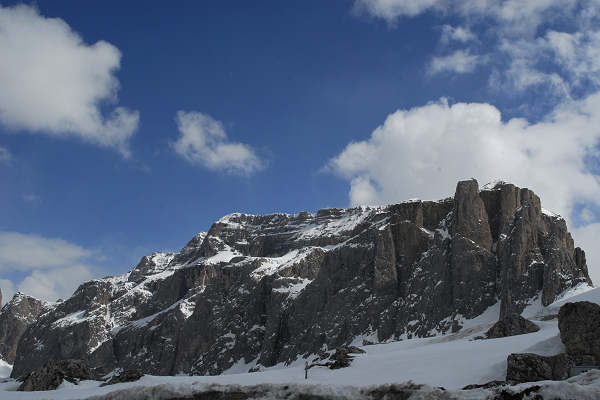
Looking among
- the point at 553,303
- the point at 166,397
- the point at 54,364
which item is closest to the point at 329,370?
the point at 54,364

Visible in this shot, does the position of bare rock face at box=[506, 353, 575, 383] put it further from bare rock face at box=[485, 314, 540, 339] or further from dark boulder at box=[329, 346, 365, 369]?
bare rock face at box=[485, 314, 540, 339]

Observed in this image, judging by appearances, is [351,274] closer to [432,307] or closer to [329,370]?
[432,307]

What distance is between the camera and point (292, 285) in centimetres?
18712

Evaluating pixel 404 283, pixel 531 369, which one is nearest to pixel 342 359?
pixel 531 369

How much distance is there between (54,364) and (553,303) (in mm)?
98769

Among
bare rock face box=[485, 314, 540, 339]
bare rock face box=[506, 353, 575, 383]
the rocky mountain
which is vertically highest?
the rocky mountain

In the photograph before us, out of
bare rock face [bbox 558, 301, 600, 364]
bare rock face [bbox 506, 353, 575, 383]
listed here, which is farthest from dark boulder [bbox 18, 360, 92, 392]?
bare rock face [bbox 558, 301, 600, 364]

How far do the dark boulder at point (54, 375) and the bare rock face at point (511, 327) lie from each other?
131 feet

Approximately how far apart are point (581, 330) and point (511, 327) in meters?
Result: 27.7

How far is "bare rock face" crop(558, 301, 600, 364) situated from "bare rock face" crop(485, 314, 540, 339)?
2408 centimetres

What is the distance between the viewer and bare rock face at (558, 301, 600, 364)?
2875cm

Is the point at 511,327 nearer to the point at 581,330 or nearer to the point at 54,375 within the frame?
the point at 581,330

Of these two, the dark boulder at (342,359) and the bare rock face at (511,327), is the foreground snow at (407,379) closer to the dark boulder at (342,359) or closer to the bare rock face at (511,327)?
the dark boulder at (342,359)

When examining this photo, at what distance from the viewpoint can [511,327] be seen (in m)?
55.4
